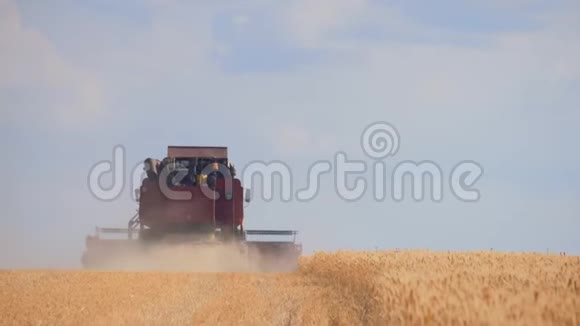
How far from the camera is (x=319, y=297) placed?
26953 mm

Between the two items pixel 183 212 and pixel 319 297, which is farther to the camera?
pixel 183 212

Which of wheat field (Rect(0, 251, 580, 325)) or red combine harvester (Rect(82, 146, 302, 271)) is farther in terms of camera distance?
red combine harvester (Rect(82, 146, 302, 271))

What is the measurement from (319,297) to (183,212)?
14.2 metres

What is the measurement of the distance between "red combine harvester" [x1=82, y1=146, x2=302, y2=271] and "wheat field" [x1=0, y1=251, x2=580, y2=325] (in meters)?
6.71

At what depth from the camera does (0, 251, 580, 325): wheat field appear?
1789cm

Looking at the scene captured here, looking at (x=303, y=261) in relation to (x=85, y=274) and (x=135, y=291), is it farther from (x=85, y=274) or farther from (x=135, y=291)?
(x=135, y=291)

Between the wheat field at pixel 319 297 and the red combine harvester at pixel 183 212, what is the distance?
6.71 meters

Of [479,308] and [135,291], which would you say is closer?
[479,308]

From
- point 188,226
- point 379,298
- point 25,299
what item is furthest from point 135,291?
point 188,226

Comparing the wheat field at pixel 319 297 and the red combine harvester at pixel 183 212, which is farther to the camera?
the red combine harvester at pixel 183 212

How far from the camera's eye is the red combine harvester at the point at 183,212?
4034cm

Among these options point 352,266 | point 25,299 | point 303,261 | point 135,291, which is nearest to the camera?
point 25,299

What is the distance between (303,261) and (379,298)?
18.9m

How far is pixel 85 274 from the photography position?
3322 centimetres
